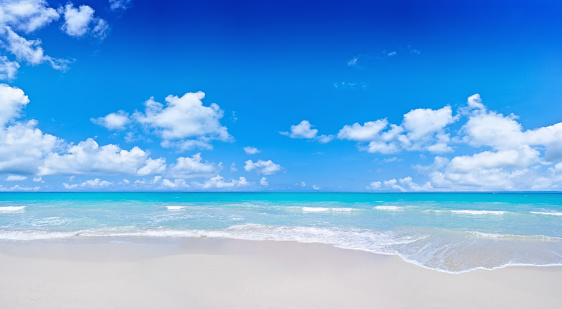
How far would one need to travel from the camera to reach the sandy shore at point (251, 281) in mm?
5367

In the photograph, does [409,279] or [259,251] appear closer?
[409,279]

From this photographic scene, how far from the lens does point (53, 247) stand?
1009 centimetres

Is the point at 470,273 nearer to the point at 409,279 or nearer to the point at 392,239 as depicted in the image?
the point at 409,279

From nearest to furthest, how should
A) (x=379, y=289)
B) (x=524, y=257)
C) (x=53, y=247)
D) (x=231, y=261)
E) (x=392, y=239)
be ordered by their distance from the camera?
(x=379, y=289) < (x=231, y=261) < (x=524, y=257) < (x=53, y=247) < (x=392, y=239)

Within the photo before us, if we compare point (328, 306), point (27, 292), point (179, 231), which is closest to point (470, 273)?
point (328, 306)

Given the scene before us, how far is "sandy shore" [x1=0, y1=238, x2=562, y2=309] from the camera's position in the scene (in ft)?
17.6

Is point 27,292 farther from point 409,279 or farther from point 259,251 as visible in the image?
point 409,279

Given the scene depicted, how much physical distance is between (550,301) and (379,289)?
10.5ft

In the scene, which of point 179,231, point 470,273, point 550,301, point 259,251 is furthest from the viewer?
point 179,231

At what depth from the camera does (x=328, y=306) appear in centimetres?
515

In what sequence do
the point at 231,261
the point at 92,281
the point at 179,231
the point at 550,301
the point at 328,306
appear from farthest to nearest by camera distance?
the point at 179,231, the point at 231,261, the point at 92,281, the point at 550,301, the point at 328,306

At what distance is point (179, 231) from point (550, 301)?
42.4ft

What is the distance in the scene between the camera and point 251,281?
21.2 feet

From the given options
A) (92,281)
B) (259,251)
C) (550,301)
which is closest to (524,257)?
(550,301)
